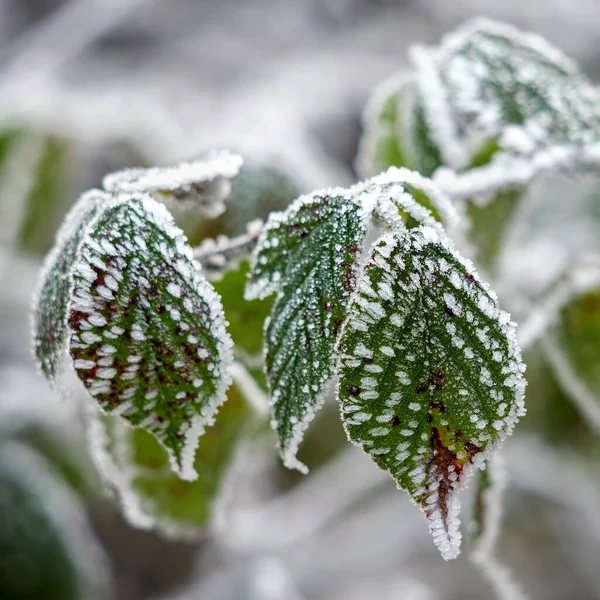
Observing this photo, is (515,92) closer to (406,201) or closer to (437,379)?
(406,201)

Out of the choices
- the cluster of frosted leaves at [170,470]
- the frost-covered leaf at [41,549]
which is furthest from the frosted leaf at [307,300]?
the frost-covered leaf at [41,549]

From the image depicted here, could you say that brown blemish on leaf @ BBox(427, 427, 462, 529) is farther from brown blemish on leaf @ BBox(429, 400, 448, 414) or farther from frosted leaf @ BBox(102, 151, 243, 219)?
frosted leaf @ BBox(102, 151, 243, 219)

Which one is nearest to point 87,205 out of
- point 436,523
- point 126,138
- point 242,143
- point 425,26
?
point 436,523

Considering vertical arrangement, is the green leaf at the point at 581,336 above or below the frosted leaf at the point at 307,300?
below

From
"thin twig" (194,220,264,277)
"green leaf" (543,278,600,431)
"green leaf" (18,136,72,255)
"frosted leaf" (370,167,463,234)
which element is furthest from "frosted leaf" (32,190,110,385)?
"green leaf" (18,136,72,255)

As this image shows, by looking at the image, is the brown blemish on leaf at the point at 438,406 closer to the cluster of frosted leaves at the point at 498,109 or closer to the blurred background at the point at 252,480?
the cluster of frosted leaves at the point at 498,109

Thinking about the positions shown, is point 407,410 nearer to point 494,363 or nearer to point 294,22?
point 494,363

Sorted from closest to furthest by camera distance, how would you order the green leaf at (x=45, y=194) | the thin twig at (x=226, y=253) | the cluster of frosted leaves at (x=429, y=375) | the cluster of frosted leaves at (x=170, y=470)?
the cluster of frosted leaves at (x=429, y=375) < the thin twig at (x=226, y=253) < the cluster of frosted leaves at (x=170, y=470) < the green leaf at (x=45, y=194)

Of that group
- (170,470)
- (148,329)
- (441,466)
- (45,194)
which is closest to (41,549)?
(170,470)
